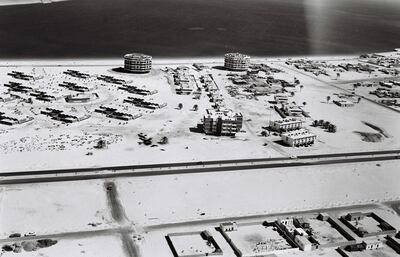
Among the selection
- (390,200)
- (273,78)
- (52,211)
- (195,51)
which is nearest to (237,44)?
(195,51)

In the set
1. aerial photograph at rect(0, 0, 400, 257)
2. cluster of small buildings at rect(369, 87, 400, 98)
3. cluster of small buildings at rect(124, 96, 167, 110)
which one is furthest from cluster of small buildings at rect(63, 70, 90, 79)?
cluster of small buildings at rect(369, 87, 400, 98)

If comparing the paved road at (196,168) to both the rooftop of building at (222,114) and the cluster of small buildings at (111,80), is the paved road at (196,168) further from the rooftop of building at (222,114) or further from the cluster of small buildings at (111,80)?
the cluster of small buildings at (111,80)

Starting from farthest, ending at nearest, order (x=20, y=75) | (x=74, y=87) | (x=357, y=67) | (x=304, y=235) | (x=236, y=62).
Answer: (x=357, y=67), (x=236, y=62), (x=20, y=75), (x=74, y=87), (x=304, y=235)

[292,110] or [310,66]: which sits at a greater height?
[310,66]

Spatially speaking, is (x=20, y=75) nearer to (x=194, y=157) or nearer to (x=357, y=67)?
(x=194, y=157)

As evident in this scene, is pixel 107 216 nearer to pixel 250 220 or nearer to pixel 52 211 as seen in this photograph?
pixel 52 211

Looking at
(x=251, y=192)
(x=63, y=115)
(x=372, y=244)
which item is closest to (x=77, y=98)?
(x=63, y=115)

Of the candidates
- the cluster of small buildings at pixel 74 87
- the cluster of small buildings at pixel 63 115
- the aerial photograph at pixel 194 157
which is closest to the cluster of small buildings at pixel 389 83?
the aerial photograph at pixel 194 157
